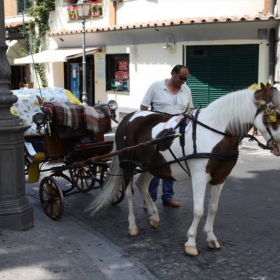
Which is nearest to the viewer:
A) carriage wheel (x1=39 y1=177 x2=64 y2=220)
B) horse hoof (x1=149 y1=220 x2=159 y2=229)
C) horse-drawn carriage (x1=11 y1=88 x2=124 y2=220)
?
horse hoof (x1=149 y1=220 x2=159 y2=229)

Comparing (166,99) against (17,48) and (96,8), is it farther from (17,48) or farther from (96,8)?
(17,48)

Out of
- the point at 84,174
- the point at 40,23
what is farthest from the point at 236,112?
the point at 40,23

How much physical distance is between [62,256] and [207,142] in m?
1.84

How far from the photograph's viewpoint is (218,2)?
14219 mm

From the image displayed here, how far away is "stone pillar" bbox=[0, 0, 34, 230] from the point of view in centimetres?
545

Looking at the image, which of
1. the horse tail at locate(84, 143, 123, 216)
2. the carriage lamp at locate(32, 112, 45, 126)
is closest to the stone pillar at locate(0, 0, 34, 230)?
the carriage lamp at locate(32, 112, 45, 126)

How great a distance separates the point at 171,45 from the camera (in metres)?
15.4

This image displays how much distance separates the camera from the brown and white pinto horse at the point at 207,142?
463cm

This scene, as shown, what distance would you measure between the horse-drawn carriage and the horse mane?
203cm

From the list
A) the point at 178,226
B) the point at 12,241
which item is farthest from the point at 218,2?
the point at 12,241

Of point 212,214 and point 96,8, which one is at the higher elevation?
point 96,8

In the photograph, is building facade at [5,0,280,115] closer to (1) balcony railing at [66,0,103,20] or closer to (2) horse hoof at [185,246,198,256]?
(1) balcony railing at [66,0,103,20]

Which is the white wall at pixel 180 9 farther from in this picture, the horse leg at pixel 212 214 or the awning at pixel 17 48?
the horse leg at pixel 212 214

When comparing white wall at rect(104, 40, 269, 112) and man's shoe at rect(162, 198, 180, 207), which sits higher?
white wall at rect(104, 40, 269, 112)
